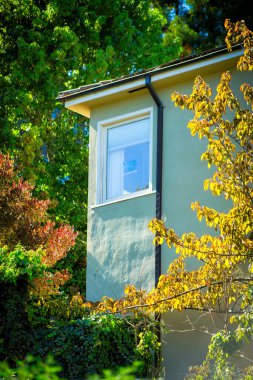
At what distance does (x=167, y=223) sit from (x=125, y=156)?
1.82 m

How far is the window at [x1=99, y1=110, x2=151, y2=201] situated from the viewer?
598 inches

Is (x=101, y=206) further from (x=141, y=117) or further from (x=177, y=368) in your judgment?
(x=177, y=368)

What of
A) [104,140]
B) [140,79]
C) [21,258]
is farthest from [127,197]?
[21,258]

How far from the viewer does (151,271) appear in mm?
14281

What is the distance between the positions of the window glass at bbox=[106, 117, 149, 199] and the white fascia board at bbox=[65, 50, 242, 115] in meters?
0.69

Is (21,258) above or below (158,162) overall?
below

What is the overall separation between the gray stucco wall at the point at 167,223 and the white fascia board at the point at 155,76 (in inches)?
12.1

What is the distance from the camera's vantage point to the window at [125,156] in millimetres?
15195

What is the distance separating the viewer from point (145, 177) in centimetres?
1511

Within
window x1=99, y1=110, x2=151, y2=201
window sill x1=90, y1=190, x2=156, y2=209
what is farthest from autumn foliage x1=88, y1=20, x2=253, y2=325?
window x1=99, y1=110, x2=151, y2=201

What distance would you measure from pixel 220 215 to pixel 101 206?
3.76 metres

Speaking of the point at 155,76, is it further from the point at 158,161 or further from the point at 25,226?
the point at 25,226

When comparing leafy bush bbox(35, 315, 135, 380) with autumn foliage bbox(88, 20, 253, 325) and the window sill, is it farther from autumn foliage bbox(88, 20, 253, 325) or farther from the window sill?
the window sill

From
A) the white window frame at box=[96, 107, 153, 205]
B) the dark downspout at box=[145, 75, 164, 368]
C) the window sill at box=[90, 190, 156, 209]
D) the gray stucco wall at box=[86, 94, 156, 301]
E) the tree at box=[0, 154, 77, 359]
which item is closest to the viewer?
the tree at box=[0, 154, 77, 359]
